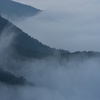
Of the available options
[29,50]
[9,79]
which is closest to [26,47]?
[29,50]

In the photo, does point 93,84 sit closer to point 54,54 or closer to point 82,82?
point 82,82

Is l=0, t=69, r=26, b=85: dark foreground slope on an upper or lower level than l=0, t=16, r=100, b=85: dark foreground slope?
lower

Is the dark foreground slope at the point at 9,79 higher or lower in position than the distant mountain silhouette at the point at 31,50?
lower

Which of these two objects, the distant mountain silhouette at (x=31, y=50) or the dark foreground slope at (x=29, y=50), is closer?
the dark foreground slope at (x=29, y=50)

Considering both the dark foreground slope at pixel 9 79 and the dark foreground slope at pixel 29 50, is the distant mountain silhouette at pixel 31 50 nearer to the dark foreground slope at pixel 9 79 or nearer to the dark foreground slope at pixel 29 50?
the dark foreground slope at pixel 29 50

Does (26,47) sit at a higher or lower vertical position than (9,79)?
higher

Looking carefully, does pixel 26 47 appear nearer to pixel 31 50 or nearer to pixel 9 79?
pixel 31 50

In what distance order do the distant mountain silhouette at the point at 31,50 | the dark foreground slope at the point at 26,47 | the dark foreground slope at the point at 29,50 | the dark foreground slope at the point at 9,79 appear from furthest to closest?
1. the distant mountain silhouette at the point at 31,50
2. the dark foreground slope at the point at 26,47
3. the dark foreground slope at the point at 29,50
4. the dark foreground slope at the point at 9,79

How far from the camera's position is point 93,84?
5290 inches

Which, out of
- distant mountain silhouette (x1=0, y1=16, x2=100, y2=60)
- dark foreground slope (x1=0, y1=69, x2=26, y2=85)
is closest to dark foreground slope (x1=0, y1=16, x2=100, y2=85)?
distant mountain silhouette (x1=0, y1=16, x2=100, y2=60)

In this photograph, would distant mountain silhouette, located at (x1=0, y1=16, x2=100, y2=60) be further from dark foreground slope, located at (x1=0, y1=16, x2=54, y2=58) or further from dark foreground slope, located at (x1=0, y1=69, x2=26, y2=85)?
dark foreground slope, located at (x1=0, y1=69, x2=26, y2=85)

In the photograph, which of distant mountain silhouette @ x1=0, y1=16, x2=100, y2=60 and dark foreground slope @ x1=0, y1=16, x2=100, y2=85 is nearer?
dark foreground slope @ x1=0, y1=16, x2=100, y2=85

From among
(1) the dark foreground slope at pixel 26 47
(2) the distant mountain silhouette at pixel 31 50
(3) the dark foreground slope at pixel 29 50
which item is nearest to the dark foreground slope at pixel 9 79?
(3) the dark foreground slope at pixel 29 50

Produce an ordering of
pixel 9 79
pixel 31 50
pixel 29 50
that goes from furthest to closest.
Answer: pixel 31 50 < pixel 29 50 < pixel 9 79
